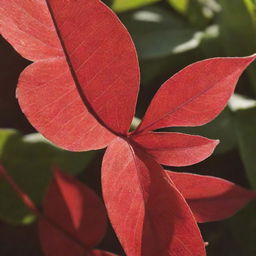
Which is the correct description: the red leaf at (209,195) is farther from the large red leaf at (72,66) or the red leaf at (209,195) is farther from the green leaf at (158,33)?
the green leaf at (158,33)

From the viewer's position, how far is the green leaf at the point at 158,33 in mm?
679

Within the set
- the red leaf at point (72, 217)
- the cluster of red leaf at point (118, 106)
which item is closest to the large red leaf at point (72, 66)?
the cluster of red leaf at point (118, 106)

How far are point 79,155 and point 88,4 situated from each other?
318 millimetres

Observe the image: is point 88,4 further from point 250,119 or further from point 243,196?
point 250,119

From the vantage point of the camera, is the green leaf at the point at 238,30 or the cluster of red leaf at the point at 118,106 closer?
the cluster of red leaf at the point at 118,106

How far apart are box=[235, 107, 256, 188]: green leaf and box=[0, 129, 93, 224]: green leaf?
17 cm

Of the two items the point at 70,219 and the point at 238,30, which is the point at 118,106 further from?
the point at 238,30

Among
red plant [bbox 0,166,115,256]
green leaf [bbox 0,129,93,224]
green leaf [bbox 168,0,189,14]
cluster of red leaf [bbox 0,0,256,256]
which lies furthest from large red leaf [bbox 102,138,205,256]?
green leaf [bbox 168,0,189,14]

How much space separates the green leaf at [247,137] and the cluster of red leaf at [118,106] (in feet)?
0.60

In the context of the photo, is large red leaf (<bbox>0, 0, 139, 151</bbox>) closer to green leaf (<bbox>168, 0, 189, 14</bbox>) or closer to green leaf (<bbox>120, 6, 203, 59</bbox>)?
green leaf (<bbox>120, 6, 203, 59</bbox>)

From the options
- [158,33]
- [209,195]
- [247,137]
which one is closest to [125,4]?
[158,33]

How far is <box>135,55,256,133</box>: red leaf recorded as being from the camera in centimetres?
35

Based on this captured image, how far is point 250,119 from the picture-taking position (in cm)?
62

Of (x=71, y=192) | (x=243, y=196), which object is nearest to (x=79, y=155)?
(x=71, y=192)
